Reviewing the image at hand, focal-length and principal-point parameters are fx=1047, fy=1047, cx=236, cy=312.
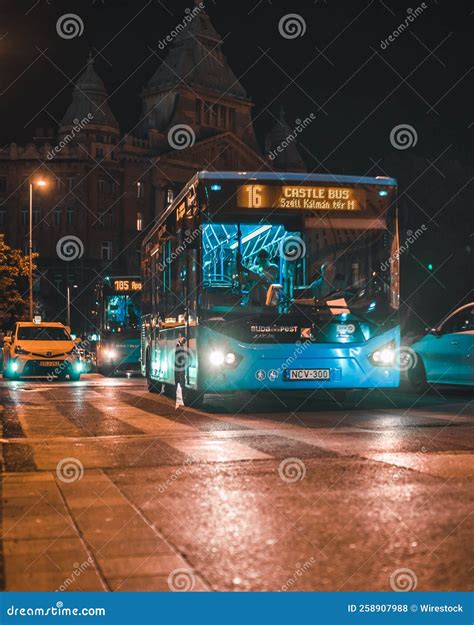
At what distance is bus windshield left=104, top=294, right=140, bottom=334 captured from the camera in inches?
1499

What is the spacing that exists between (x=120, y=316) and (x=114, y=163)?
208ft

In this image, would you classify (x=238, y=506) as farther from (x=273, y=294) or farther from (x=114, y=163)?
(x=114, y=163)

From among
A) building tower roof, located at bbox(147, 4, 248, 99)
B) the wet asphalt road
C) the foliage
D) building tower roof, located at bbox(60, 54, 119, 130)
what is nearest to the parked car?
the wet asphalt road

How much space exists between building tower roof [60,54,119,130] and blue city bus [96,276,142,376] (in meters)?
63.8

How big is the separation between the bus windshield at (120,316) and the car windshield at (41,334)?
6.61 metres

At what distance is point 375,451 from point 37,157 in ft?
293

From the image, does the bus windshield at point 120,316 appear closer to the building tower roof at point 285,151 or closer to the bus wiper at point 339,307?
the bus wiper at point 339,307

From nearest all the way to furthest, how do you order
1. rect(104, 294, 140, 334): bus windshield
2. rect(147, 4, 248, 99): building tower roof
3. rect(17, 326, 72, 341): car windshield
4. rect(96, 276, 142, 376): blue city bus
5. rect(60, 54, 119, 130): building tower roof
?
rect(17, 326, 72, 341): car windshield
rect(96, 276, 142, 376): blue city bus
rect(104, 294, 140, 334): bus windshield
rect(60, 54, 119, 130): building tower roof
rect(147, 4, 248, 99): building tower roof

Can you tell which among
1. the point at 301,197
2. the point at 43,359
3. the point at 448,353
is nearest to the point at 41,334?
the point at 43,359

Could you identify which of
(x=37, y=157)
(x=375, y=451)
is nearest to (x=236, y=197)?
(x=375, y=451)

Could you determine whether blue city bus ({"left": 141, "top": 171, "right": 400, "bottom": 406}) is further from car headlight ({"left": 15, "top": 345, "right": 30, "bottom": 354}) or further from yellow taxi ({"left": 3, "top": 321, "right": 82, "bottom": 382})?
car headlight ({"left": 15, "top": 345, "right": 30, "bottom": 354})

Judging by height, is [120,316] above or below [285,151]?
below

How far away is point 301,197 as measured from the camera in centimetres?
1520

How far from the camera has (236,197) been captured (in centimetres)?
1493
